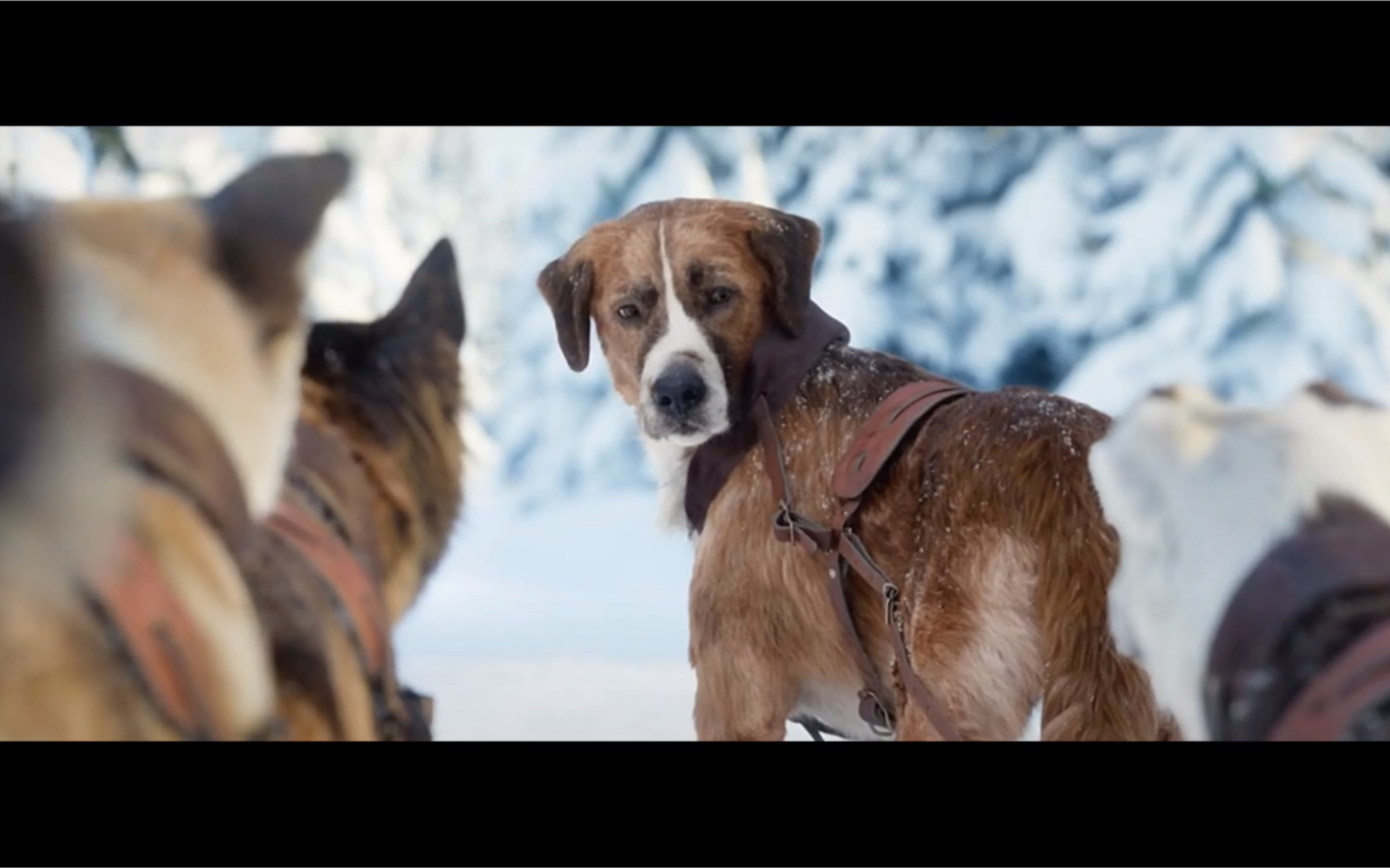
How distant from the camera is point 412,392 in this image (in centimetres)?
329

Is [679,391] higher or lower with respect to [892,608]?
higher

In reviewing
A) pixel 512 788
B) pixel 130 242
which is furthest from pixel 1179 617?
pixel 130 242

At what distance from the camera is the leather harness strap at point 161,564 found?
2.90 m

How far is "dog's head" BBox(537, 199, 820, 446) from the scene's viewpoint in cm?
298

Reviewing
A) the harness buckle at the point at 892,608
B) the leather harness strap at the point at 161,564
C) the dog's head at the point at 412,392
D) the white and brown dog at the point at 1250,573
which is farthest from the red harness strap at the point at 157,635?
the white and brown dog at the point at 1250,573

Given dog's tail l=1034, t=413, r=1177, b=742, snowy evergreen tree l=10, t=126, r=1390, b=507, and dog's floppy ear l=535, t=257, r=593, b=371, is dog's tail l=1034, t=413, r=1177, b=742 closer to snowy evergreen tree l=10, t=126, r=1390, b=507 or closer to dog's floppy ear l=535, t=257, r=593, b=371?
snowy evergreen tree l=10, t=126, r=1390, b=507

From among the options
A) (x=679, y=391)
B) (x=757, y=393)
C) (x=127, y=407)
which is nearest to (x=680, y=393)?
(x=679, y=391)

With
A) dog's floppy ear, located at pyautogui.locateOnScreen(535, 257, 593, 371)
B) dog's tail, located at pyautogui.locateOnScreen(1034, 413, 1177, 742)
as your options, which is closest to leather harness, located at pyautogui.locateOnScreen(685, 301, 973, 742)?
dog's tail, located at pyautogui.locateOnScreen(1034, 413, 1177, 742)

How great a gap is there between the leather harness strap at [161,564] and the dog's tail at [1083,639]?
5.50 ft

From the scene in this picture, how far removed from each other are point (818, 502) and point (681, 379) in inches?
→ 15.3

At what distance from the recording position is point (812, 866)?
8.91 ft

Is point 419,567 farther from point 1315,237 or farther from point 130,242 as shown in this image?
point 1315,237

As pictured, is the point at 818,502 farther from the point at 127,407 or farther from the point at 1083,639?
the point at 127,407

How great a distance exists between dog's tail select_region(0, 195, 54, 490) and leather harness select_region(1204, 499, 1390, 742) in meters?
2.45
